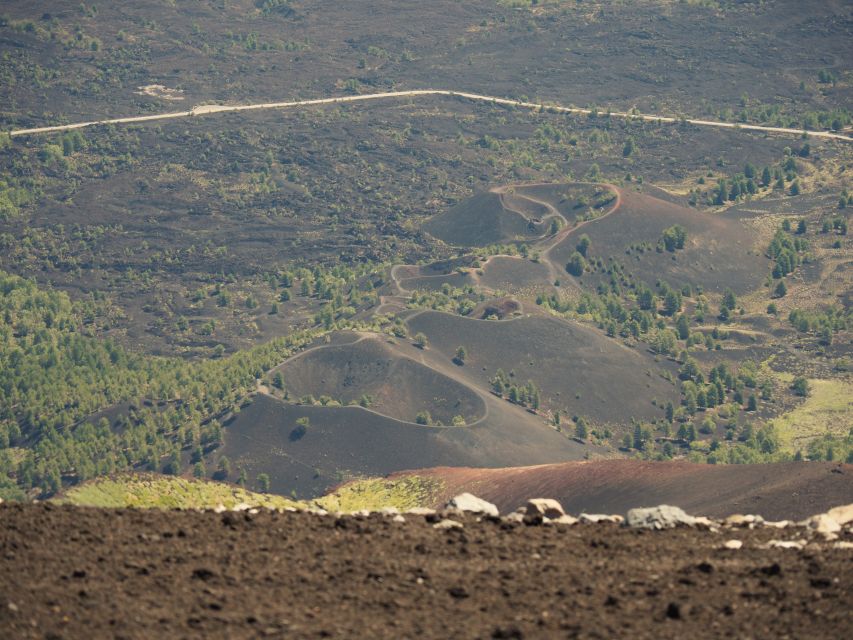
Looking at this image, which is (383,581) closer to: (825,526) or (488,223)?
(825,526)

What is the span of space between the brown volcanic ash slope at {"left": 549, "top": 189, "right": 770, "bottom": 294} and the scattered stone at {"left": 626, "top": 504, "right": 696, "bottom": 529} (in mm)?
109358

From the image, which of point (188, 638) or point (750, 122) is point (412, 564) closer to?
point (188, 638)

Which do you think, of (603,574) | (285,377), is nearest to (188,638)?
(603,574)

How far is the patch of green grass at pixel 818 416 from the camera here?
101938 millimetres

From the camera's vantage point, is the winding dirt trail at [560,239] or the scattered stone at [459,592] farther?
the winding dirt trail at [560,239]

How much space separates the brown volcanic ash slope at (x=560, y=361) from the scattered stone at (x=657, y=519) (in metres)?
77.3

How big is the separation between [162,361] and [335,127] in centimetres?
6789

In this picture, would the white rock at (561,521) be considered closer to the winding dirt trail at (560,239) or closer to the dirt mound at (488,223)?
the winding dirt trail at (560,239)

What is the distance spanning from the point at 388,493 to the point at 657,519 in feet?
64.3

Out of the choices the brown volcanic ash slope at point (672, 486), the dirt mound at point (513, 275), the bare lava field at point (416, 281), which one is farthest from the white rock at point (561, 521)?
the dirt mound at point (513, 275)

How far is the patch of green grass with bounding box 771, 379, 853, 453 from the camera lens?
10194 cm

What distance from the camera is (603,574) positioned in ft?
74.9

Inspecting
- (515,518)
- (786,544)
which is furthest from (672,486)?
(786,544)

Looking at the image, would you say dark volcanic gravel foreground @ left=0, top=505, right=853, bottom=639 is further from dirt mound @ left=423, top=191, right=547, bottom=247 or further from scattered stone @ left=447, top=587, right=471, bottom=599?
dirt mound @ left=423, top=191, right=547, bottom=247
